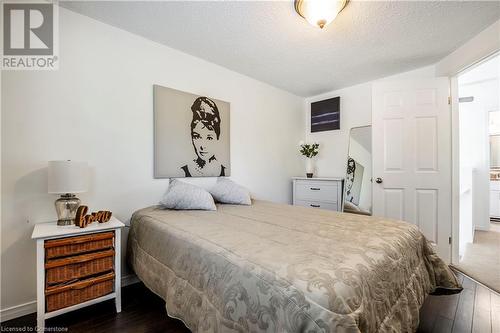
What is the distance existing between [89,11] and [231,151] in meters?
1.92

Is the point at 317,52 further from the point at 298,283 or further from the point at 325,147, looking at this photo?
the point at 298,283

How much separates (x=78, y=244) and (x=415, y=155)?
3487mm

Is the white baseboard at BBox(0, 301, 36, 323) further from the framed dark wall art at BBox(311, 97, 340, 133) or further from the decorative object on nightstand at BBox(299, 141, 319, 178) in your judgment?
the framed dark wall art at BBox(311, 97, 340, 133)

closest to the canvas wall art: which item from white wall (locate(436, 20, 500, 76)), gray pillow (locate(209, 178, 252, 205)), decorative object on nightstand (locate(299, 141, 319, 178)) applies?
gray pillow (locate(209, 178, 252, 205))

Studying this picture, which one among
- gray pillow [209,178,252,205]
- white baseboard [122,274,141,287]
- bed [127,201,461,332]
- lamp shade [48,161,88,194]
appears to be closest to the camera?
bed [127,201,461,332]

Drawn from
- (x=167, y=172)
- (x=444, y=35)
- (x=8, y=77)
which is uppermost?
(x=444, y=35)

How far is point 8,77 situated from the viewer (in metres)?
1.68

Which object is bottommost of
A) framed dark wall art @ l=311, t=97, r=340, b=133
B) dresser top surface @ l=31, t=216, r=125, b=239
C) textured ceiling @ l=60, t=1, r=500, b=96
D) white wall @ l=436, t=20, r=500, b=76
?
dresser top surface @ l=31, t=216, r=125, b=239

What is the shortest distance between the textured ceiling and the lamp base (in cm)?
157

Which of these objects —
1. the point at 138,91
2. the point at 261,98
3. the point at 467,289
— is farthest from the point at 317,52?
the point at 467,289

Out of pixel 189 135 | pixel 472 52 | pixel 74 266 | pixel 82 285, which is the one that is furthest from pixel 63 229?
pixel 472 52

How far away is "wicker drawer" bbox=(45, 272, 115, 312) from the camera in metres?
1.47

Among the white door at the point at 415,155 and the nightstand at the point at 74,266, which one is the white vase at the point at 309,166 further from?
the nightstand at the point at 74,266

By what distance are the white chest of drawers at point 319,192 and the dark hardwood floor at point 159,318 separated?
1536 millimetres
